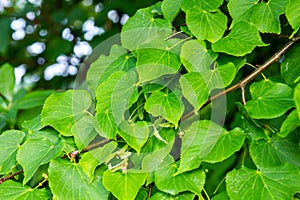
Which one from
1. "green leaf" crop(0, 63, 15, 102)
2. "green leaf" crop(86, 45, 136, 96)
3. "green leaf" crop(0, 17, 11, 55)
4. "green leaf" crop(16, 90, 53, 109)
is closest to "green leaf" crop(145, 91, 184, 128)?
"green leaf" crop(86, 45, 136, 96)

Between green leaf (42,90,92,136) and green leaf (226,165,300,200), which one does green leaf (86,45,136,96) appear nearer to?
green leaf (42,90,92,136)

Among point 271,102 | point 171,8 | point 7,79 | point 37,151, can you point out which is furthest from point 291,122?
point 7,79

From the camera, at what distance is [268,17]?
0.91 meters

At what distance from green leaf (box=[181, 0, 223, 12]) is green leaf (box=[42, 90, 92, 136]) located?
0.26 metres

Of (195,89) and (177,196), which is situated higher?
(195,89)

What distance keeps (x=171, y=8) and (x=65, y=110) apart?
0.29 m

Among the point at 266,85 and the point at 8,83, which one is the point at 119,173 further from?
the point at 8,83

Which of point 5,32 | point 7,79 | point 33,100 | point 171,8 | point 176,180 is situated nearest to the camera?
point 176,180

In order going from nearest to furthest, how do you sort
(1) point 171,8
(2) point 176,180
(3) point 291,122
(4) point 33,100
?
(3) point 291,122, (2) point 176,180, (1) point 171,8, (4) point 33,100

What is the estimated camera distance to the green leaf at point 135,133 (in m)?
0.85

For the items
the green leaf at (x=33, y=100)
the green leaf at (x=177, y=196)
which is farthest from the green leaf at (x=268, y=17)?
the green leaf at (x=33, y=100)

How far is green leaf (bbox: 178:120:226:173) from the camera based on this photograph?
32.9 inches

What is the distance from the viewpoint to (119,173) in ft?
2.88

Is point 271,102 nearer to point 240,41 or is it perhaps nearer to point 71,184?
point 240,41
